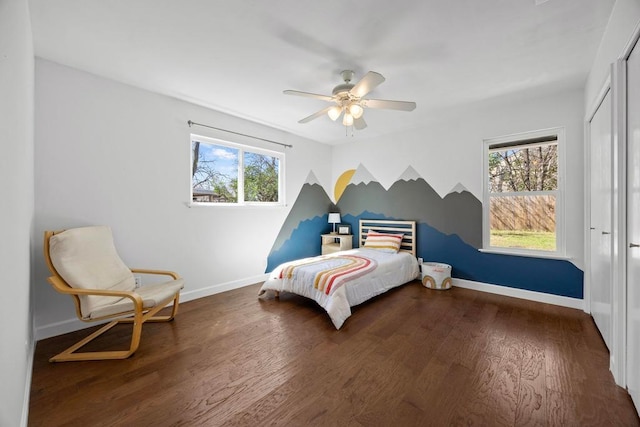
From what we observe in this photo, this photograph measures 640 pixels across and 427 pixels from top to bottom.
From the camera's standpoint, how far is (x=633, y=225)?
1.57 metres

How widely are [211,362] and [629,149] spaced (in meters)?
3.18

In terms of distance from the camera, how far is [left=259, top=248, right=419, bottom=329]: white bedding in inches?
110

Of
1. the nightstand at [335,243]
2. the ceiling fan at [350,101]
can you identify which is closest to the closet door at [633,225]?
the ceiling fan at [350,101]

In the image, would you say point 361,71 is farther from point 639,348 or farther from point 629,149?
point 639,348

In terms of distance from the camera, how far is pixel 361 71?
2605 millimetres

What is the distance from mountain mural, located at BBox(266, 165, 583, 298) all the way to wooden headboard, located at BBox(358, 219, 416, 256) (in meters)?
0.09

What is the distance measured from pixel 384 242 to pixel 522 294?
1942mm

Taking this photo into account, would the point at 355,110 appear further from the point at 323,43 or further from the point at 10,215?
the point at 10,215

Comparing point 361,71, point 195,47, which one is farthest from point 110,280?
point 361,71

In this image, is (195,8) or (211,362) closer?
(195,8)

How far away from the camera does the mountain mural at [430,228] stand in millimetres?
3373

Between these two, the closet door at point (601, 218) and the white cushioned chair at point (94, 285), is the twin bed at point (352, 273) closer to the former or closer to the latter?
the white cushioned chair at point (94, 285)

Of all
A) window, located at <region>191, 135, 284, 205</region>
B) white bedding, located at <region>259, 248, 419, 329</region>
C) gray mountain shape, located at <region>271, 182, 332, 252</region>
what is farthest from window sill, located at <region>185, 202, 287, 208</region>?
white bedding, located at <region>259, 248, 419, 329</region>

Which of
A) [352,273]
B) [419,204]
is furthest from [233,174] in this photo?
[419,204]
